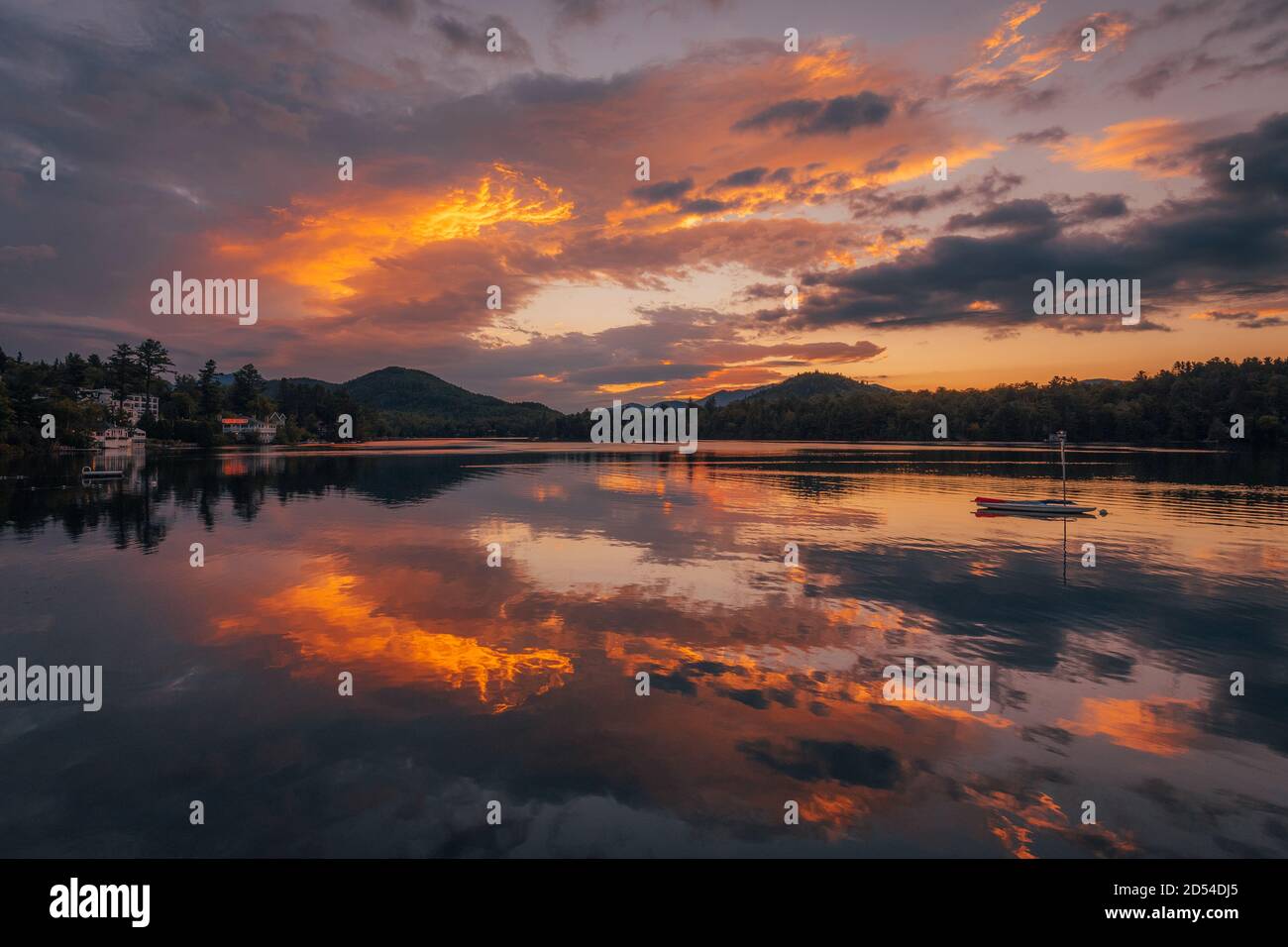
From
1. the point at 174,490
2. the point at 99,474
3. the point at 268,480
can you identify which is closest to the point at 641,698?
the point at 174,490

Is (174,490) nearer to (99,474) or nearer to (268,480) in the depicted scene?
(268,480)

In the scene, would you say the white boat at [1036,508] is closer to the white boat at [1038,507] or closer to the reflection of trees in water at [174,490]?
the white boat at [1038,507]

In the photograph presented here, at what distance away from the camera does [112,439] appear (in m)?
157

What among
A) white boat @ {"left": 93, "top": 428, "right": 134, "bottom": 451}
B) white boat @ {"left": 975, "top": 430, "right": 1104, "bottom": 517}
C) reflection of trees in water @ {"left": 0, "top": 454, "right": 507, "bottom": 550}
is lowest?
white boat @ {"left": 975, "top": 430, "right": 1104, "bottom": 517}

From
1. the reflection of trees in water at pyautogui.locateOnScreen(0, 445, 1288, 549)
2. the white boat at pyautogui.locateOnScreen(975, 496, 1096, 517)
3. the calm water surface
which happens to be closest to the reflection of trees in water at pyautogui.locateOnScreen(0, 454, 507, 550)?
the reflection of trees in water at pyautogui.locateOnScreen(0, 445, 1288, 549)

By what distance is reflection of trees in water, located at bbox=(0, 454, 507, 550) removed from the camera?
152ft

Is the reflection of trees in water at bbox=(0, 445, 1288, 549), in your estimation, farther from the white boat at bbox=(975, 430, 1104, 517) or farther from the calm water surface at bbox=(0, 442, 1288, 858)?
the white boat at bbox=(975, 430, 1104, 517)

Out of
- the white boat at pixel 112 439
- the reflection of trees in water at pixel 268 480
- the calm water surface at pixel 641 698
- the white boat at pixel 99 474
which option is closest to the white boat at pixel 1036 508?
the calm water surface at pixel 641 698

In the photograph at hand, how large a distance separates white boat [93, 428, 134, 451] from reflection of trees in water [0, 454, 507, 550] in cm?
4703

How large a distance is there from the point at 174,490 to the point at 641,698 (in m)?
73.2

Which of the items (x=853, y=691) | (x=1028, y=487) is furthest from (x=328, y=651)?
(x=1028, y=487)

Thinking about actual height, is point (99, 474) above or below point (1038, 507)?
above

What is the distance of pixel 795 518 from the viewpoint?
50781 millimetres
